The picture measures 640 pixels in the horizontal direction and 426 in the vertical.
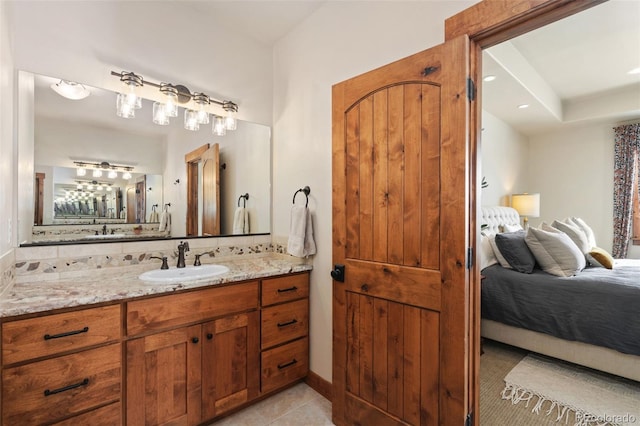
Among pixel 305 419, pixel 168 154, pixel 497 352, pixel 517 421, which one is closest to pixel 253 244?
pixel 168 154

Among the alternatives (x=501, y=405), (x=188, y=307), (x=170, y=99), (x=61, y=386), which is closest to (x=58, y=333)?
(x=61, y=386)

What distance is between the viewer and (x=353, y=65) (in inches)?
75.4

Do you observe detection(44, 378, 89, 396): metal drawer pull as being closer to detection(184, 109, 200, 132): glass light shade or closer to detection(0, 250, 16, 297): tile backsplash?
detection(0, 250, 16, 297): tile backsplash

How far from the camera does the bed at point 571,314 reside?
6.78ft

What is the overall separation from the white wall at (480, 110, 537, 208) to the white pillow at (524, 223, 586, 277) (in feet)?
4.07

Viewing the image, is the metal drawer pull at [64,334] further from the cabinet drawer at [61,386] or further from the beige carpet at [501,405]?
the beige carpet at [501,405]

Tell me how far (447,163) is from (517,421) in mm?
1686

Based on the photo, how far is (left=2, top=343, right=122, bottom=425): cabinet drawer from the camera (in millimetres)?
1163

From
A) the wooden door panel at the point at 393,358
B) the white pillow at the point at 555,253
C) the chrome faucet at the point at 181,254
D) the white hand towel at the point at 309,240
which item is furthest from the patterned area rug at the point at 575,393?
the chrome faucet at the point at 181,254

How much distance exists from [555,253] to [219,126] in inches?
124

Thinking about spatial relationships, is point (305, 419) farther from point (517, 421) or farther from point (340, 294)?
point (517, 421)

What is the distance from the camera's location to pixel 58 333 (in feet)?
4.10

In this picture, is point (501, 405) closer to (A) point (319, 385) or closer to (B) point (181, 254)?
(A) point (319, 385)
